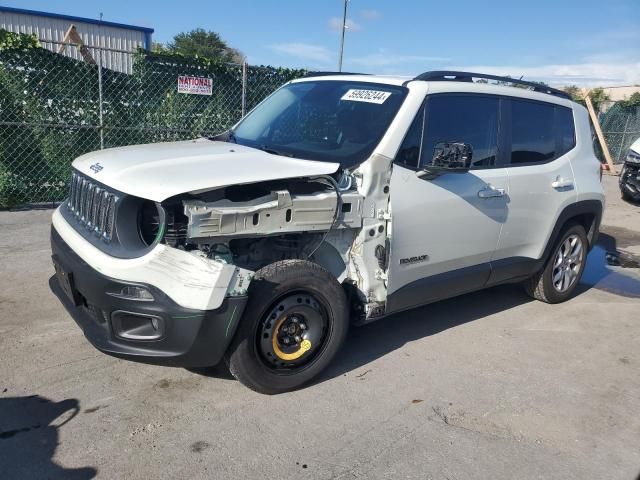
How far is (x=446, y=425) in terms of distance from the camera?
3.35m

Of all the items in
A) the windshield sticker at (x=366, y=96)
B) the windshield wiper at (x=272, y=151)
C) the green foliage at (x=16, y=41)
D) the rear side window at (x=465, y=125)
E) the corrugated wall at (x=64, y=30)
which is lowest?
the windshield wiper at (x=272, y=151)

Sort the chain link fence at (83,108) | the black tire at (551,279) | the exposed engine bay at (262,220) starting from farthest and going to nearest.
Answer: the chain link fence at (83,108)
the black tire at (551,279)
the exposed engine bay at (262,220)

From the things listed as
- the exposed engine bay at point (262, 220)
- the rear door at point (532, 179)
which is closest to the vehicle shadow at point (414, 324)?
the rear door at point (532, 179)

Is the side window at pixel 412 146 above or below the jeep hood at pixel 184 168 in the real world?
above

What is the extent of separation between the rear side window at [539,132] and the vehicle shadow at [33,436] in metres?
3.84

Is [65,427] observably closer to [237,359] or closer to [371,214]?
[237,359]

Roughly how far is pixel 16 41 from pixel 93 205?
5.52 metres

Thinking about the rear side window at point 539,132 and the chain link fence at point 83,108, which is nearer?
the rear side window at point 539,132

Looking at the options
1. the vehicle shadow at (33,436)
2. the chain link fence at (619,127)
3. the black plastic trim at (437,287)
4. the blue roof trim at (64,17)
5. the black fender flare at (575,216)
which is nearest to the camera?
the vehicle shadow at (33,436)

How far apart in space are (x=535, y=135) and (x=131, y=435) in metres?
4.06

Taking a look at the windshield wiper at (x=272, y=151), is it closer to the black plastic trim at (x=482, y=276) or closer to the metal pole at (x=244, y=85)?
the black plastic trim at (x=482, y=276)

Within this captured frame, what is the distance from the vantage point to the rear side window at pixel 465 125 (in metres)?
3.98

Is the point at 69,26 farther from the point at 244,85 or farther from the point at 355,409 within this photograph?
the point at 355,409

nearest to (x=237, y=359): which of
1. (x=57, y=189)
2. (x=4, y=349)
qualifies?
(x=4, y=349)
